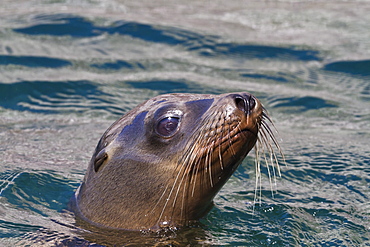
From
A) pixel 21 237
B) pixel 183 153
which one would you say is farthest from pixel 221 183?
pixel 21 237

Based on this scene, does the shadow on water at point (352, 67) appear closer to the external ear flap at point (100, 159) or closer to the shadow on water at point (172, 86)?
the shadow on water at point (172, 86)

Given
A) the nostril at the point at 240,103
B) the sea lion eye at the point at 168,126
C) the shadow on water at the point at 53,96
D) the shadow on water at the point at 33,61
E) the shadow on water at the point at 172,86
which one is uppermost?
the nostril at the point at 240,103

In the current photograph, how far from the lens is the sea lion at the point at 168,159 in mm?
4090

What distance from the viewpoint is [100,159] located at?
15.5 ft

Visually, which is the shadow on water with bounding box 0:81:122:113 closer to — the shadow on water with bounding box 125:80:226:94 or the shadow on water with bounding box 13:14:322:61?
the shadow on water with bounding box 125:80:226:94

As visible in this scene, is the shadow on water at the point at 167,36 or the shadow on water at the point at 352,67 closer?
the shadow on water at the point at 352,67

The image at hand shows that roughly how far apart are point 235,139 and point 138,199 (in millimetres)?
929

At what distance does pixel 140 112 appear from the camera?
471 centimetres

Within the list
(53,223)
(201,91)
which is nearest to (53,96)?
(201,91)

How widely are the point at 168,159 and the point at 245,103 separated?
2.27 feet

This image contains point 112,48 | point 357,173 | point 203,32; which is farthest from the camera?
point 203,32

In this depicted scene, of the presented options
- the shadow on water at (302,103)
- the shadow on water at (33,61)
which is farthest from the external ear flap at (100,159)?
the shadow on water at (33,61)

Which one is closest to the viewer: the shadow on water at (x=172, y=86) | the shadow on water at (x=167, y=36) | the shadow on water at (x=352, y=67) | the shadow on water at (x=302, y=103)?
the shadow on water at (x=302, y=103)

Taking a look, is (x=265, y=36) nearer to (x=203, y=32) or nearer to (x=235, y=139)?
(x=203, y=32)
